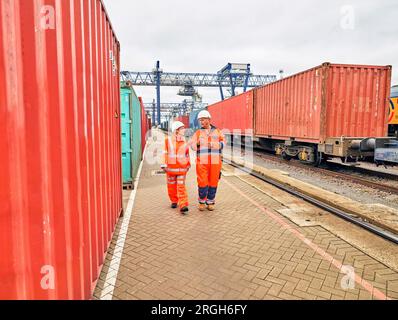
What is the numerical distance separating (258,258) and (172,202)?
2563mm

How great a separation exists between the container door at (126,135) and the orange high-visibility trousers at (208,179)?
2.67 meters

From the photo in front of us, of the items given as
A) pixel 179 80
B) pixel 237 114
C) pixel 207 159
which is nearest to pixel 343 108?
pixel 207 159

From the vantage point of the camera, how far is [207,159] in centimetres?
544

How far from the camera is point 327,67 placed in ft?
31.8

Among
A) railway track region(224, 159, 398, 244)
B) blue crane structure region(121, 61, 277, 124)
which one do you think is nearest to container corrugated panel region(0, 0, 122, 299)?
railway track region(224, 159, 398, 244)

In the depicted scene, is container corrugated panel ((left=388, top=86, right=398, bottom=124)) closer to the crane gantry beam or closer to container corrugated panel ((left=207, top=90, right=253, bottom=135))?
container corrugated panel ((left=207, top=90, right=253, bottom=135))

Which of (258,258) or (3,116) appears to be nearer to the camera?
(3,116)

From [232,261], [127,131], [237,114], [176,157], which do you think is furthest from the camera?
[237,114]

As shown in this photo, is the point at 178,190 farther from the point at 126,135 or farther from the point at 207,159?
the point at 126,135

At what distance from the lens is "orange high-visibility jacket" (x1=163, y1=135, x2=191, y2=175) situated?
5414mm

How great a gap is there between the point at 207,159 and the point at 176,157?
60 cm

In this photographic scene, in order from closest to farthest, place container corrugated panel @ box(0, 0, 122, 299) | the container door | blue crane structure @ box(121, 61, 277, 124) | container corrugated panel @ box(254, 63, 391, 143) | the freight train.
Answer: container corrugated panel @ box(0, 0, 122, 299), the container door, the freight train, container corrugated panel @ box(254, 63, 391, 143), blue crane structure @ box(121, 61, 277, 124)
